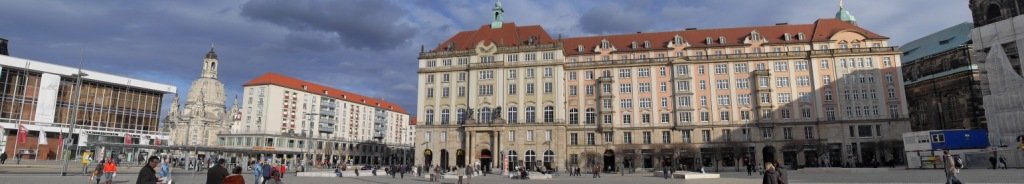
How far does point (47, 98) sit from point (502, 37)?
59245 mm

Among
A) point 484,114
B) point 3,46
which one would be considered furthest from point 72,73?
point 484,114

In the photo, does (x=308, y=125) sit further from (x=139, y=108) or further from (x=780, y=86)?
(x=780, y=86)

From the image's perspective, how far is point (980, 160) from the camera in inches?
2056

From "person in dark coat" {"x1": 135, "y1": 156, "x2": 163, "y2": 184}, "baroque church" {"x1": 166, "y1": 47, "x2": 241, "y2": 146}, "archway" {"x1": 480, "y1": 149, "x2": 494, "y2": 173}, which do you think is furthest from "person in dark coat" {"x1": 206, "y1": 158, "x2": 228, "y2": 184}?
"baroque church" {"x1": 166, "y1": 47, "x2": 241, "y2": 146}

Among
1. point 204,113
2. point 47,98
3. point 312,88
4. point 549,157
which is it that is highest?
point 312,88

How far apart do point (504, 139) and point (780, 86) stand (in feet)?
114

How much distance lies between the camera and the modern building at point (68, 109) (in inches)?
2844

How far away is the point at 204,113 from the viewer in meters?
125

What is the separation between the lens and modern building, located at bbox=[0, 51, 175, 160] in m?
72.2

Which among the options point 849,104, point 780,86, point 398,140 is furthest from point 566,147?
point 398,140

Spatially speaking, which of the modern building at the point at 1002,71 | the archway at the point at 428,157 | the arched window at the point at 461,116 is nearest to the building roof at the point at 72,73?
the archway at the point at 428,157

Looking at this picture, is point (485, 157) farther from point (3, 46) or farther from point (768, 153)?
point (3, 46)

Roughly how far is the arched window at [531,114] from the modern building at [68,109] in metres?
46.8

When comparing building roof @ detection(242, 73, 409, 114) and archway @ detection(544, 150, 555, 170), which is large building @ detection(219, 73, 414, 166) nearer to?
building roof @ detection(242, 73, 409, 114)
